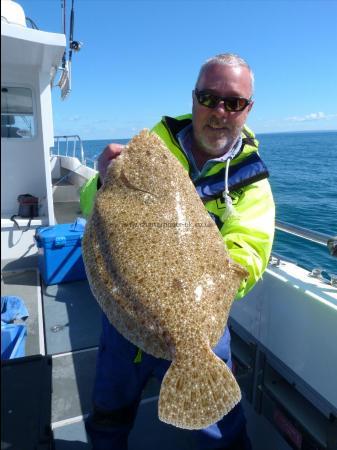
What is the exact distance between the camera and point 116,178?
7.07ft

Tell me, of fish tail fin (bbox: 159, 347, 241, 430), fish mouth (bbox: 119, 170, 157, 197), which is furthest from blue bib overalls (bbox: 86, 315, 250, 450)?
fish mouth (bbox: 119, 170, 157, 197)

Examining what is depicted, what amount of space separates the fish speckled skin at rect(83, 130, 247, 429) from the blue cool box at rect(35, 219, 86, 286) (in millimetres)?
3619

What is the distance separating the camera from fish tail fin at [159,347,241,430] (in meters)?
1.65

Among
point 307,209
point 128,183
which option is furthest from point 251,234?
point 307,209

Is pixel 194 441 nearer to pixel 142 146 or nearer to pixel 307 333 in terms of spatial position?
pixel 307 333

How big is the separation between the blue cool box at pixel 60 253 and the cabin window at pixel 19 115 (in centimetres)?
233

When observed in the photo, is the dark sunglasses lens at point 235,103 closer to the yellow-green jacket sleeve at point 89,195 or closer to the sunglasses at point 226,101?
the sunglasses at point 226,101

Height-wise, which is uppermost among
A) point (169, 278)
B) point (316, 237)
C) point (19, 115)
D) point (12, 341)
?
point (19, 115)

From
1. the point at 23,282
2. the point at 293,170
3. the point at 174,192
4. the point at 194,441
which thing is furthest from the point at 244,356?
the point at 293,170

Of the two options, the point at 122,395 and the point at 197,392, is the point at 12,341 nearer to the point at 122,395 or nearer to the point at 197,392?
the point at 122,395

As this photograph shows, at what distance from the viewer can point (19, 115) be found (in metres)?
6.82

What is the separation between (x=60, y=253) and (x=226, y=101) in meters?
4.01

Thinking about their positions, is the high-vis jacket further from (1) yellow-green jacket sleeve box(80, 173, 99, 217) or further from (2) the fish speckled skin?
(2) the fish speckled skin

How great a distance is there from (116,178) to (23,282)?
4442 millimetres
